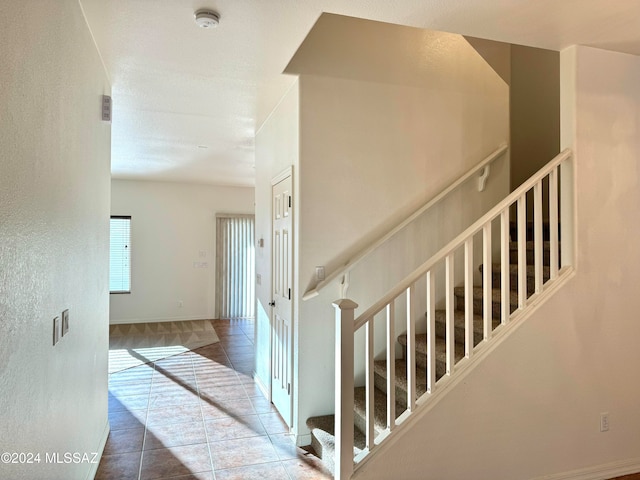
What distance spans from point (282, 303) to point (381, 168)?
52.1 inches

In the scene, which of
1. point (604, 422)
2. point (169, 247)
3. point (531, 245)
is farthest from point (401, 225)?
point (169, 247)

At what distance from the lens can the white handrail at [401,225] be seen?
285 cm

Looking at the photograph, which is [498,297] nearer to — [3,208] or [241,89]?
[241,89]

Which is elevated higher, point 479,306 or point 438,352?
point 479,306

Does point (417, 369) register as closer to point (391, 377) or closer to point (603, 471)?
point (391, 377)

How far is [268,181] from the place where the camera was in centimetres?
390

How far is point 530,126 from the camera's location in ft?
14.0

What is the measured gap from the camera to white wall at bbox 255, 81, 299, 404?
3.01m

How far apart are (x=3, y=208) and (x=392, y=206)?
7.91ft

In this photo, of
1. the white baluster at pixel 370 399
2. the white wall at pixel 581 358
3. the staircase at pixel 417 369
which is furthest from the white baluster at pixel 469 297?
the white baluster at pixel 370 399

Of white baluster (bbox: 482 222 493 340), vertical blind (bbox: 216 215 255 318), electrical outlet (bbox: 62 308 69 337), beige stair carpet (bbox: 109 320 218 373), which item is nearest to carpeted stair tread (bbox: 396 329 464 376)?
white baluster (bbox: 482 222 493 340)

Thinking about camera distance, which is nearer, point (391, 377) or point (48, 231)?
point (48, 231)

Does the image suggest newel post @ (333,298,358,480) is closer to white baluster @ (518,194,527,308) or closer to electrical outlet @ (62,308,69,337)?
white baluster @ (518,194,527,308)

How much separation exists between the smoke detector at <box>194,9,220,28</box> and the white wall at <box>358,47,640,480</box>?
2030 millimetres
